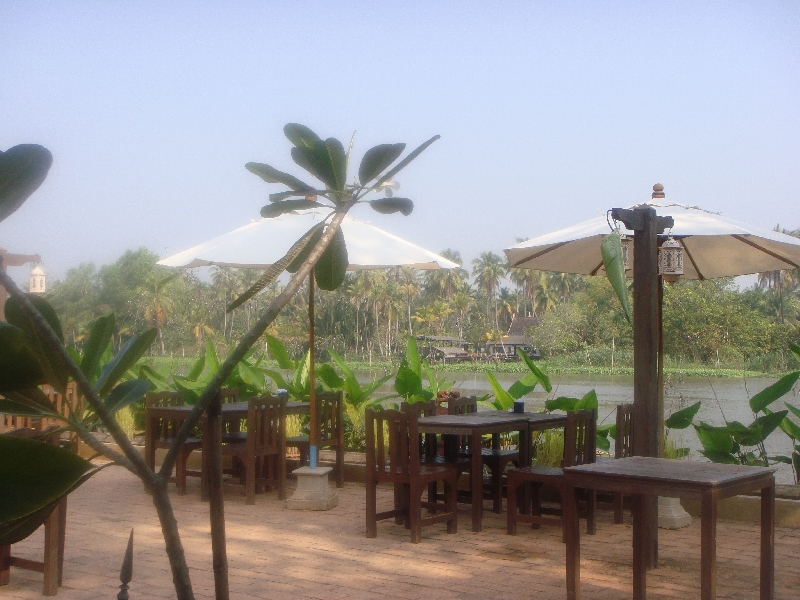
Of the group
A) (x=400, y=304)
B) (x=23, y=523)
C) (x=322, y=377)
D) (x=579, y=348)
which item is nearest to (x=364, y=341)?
(x=400, y=304)

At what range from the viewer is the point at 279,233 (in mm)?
6914

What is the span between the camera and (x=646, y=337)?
417cm

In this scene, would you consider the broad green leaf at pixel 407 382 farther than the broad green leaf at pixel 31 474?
Yes

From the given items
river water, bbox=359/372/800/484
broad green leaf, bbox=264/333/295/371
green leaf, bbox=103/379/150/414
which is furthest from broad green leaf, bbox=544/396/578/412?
green leaf, bbox=103/379/150/414

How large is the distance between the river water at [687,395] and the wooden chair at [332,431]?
1.44 metres

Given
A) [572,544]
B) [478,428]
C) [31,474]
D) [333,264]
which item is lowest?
[572,544]

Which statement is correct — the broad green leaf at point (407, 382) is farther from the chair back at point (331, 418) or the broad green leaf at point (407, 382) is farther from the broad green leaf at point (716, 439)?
the broad green leaf at point (716, 439)

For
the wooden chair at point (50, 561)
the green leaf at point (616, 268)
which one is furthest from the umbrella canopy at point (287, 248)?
the green leaf at point (616, 268)

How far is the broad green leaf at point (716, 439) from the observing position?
5.70 meters

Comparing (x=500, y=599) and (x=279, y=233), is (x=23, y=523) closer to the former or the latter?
(x=500, y=599)

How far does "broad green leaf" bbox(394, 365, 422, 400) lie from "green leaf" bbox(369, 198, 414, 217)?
20.6 feet

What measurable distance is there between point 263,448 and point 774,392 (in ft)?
11.4

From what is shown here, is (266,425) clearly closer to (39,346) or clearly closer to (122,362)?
(122,362)

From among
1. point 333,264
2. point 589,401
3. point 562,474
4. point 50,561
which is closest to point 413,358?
point 589,401
